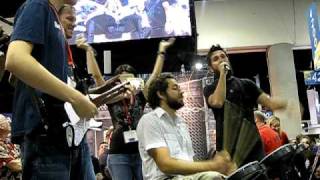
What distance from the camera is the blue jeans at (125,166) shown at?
3.40 meters

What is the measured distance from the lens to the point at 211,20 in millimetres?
8383

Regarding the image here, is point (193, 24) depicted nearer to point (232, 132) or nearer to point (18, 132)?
point (232, 132)

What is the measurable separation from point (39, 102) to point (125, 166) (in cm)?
202

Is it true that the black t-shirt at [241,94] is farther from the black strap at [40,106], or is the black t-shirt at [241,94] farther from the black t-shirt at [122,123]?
the black strap at [40,106]

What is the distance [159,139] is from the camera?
265cm

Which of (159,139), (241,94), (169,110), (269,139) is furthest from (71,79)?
(269,139)

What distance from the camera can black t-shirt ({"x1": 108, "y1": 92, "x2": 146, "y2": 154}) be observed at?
136 inches

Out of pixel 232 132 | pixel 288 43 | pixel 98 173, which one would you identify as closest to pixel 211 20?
pixel 288 43

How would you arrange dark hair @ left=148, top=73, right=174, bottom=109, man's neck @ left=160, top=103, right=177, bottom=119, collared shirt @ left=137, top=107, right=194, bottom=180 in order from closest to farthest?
collared shirt @ left=137, top=107, right=194, bottom=180 → man's neck @ left=160, top=103, right=177, bottom=119 → dark hair @ left=148, top=73, right=174, bottom=109

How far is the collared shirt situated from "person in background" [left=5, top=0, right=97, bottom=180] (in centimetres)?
109

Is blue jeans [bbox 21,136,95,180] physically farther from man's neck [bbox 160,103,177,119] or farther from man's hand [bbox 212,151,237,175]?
man's neck [bbox 160,103,177,119]

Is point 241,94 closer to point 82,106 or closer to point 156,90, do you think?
point 156,90

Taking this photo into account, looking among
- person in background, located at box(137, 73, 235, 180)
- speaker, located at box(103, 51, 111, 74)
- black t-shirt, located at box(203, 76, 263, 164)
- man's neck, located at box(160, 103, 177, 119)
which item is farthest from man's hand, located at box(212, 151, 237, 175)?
speaker, located at box(103, 51, 111, 74)

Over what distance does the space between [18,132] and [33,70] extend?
0.26m
